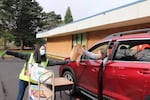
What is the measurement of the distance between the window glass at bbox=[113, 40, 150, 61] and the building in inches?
226

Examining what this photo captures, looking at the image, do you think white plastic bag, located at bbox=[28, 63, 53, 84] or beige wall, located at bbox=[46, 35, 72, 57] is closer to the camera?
white plastic bag, located at bbox=[28, 63, 53, 84]

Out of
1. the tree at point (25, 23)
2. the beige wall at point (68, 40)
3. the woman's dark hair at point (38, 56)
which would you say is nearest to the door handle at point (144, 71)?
the woman's dark hair at point (38, 56)

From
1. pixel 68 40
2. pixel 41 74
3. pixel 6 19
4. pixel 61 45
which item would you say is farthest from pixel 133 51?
pixel 6 19

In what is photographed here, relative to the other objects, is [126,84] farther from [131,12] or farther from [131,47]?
[131,12]

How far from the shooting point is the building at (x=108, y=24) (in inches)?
446

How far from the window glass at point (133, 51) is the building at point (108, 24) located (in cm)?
575

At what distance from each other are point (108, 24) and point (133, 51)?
31.5 ft

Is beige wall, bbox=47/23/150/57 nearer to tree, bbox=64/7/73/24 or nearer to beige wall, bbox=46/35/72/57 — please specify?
beige wall, bbox=46/35/72/57

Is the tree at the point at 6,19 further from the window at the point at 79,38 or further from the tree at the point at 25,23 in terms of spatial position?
the window at the point at 79,38

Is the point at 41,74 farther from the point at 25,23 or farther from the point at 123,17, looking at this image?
the point at 25,23

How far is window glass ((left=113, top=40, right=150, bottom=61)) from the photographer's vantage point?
4691 millimetres

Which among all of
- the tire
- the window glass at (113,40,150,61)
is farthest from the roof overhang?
the window glass at (113,40,150,61)

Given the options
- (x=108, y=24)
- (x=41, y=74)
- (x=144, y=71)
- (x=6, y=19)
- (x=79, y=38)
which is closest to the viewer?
(x=144, y=71)

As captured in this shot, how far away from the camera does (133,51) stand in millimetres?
5227
